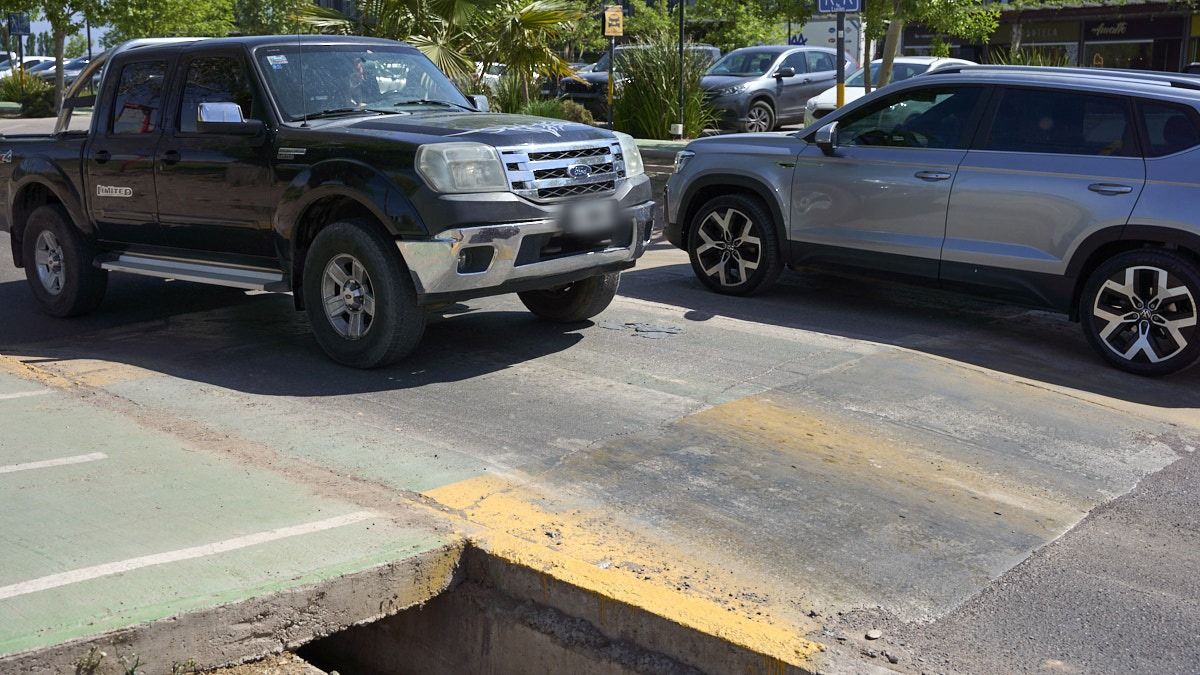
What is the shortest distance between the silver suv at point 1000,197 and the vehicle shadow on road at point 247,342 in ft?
6.23

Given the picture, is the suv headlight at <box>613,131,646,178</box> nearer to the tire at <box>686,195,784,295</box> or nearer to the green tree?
the tire at <box>686,195,784,295</box>

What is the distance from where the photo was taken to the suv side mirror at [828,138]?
29.2 feet

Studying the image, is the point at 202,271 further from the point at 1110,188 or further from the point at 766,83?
the point at 766,83

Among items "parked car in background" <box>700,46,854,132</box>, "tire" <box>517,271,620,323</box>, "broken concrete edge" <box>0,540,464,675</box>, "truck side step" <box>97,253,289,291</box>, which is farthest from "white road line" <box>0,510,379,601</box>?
"parked car in background" <box>700,46,854,132</box>

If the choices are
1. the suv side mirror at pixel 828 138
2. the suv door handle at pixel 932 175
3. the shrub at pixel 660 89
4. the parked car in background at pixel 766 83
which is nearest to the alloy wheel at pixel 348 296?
the suv side mirror at pixel 828 138

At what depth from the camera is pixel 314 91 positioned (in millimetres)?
7852

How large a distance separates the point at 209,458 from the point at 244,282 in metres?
2.33

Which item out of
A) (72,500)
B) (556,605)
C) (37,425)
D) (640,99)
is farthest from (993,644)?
(640,99)

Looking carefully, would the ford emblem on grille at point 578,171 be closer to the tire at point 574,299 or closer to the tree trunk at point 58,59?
the tire at point 574,299

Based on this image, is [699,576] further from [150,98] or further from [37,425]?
[150,98]

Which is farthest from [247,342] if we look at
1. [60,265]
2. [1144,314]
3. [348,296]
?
[1144,314]

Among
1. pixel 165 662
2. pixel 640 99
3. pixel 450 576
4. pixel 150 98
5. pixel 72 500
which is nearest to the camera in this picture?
pixel 165 662

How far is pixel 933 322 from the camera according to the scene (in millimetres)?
8797

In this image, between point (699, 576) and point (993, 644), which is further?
point (699, 576)
